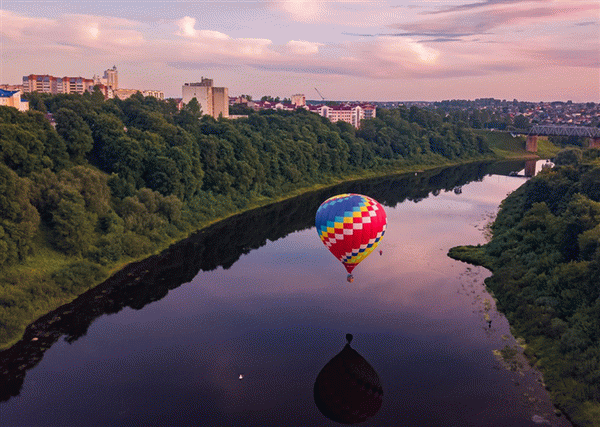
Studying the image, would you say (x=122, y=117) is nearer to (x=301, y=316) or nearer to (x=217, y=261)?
(x=217, y=261)

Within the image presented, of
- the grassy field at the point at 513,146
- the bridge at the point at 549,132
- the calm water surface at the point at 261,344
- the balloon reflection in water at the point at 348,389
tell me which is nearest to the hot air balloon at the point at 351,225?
the calm water surface at the point at 261,344

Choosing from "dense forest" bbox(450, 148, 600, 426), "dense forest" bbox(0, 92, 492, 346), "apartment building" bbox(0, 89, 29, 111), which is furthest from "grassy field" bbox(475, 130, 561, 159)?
"apartment building" bbox(0, 89, 29, 111)

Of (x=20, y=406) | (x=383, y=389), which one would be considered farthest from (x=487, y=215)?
(x=20, y=406)

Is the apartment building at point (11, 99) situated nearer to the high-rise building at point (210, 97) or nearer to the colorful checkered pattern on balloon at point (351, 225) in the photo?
the colorful checkered pattern on balloon at point (351, 225)

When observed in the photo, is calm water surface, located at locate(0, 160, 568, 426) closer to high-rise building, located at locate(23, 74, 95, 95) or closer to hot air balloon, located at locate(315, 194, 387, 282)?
hot air balloon, located at locate(315, 194, 387, 282)

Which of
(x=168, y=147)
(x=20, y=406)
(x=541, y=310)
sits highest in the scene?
(x=168, y=147)
